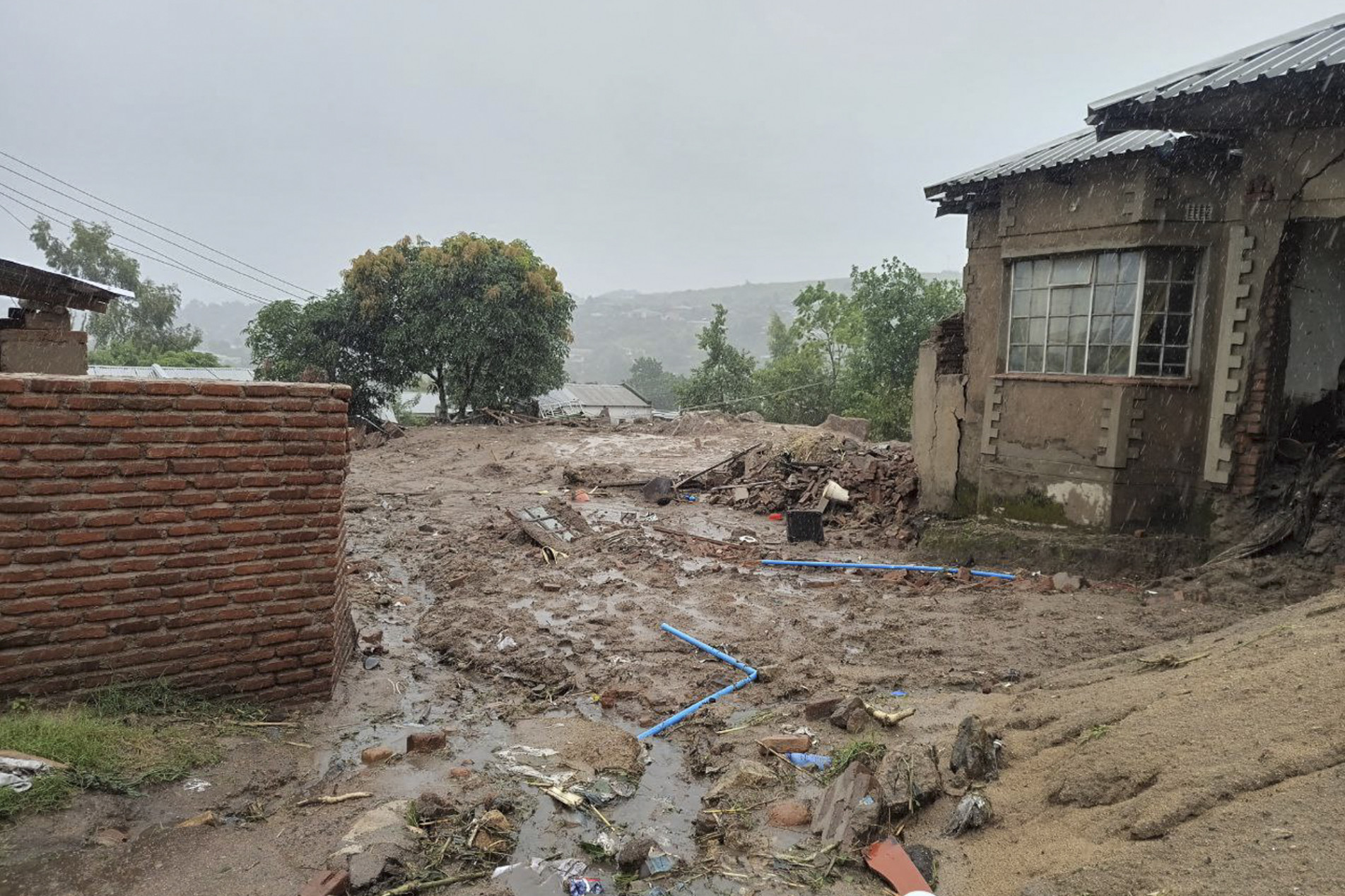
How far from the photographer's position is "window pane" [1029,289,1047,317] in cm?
901

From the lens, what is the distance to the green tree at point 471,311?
2456cm

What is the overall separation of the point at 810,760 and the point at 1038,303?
270 inches

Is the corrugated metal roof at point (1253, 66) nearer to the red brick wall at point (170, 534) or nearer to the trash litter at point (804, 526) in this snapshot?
the trash litter at point (804, 526)

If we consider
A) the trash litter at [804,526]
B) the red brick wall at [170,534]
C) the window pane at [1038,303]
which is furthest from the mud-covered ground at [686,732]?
the window pane at [1038,303]

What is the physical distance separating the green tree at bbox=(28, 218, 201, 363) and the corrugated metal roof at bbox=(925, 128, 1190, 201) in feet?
130

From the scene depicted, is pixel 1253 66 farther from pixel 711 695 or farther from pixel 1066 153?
pixel 711 695

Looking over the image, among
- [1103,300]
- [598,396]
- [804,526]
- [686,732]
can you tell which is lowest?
[686,732]

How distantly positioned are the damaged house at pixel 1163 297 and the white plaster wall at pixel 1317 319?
0.6 inches

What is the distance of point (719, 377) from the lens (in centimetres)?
3591

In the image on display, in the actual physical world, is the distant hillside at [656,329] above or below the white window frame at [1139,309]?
above

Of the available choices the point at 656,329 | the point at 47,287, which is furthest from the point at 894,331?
the point at 656,329

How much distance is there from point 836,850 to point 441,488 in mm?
12783

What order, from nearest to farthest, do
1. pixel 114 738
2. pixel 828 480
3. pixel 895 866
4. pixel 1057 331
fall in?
1. pixel 895 866
2. pixel 114 738
3. pixel 1057 331
4. pixel 828 480

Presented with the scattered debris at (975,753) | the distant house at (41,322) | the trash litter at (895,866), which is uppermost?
the distant house at (41,322)
